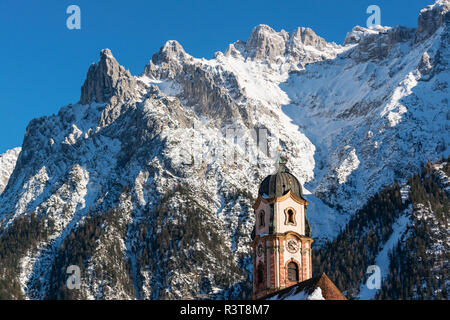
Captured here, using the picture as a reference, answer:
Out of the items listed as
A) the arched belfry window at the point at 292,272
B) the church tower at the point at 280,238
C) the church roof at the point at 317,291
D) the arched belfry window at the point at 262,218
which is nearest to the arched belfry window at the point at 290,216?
the church tower at the point at 280,238

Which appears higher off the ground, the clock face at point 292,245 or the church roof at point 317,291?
the clock face at point 292,245

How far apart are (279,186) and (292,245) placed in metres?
10.2

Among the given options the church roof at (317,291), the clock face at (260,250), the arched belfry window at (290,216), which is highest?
the arched belfry window at (290,216)

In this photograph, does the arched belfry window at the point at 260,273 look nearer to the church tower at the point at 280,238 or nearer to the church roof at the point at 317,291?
the church tower at the point at 280,238

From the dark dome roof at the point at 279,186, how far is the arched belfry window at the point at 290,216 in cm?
281

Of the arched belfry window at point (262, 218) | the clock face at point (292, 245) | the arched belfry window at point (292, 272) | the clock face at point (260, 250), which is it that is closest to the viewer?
the arched belfry window at point (292, 272)

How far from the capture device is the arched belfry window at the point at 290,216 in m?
128

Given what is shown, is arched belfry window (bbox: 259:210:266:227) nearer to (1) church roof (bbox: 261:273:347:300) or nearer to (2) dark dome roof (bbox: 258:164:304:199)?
(2) dark dome roof (bbox: 258:164:304:199)

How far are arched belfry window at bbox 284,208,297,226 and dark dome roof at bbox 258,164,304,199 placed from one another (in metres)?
2.81

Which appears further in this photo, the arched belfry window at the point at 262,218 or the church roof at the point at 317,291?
the arched belfry window at the point at 262,218

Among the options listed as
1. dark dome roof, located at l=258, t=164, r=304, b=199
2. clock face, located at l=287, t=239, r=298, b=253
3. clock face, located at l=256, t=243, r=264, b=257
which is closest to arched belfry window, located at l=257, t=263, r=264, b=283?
clock face, located at l=256, t=243, r=264, b=257
